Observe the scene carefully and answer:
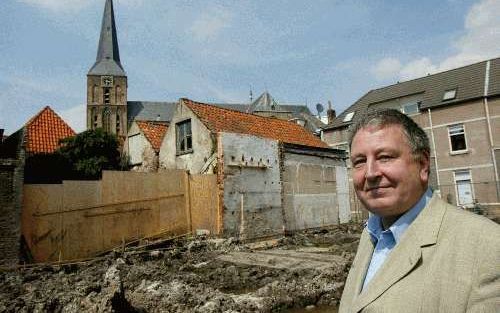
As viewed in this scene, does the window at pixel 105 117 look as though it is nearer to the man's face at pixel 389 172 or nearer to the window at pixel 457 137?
the window at pixel 457 137

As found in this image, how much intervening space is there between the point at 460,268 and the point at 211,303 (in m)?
5.00

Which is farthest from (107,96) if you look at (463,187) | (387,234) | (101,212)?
(387,234)

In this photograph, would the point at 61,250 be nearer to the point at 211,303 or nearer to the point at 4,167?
the point at 4,167

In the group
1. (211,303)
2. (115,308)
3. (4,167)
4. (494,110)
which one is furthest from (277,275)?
(494,110)

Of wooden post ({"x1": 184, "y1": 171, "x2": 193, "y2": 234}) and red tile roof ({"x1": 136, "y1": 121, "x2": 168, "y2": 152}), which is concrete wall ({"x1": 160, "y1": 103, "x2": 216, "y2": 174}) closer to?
red tile roof ({"x1": 136, "y1": 121, "x2": 168, "y2": 152})

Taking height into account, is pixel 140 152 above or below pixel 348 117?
below

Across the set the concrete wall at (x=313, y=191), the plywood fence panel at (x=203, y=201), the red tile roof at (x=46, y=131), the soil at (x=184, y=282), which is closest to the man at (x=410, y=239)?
the soil at (x=184, y=282)

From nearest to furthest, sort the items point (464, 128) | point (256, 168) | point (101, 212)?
1. point (101, 212)
2. point (256, 168)
3. point (464, 128)

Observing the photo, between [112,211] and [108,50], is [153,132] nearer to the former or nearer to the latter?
[112,211]

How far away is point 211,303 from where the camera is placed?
5.85 m

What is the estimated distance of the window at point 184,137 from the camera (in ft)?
55.5

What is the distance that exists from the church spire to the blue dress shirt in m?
72.5

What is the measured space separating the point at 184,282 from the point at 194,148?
366 inches

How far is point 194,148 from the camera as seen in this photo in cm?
1638
